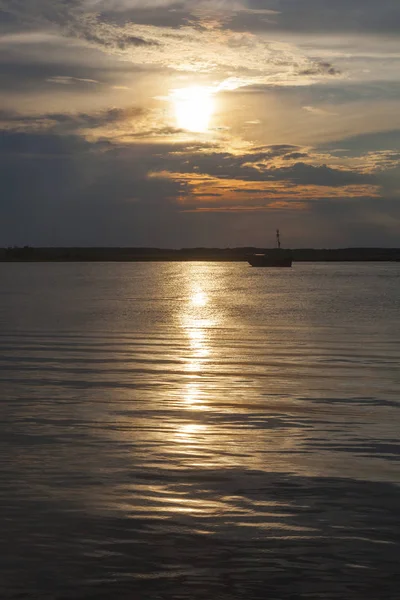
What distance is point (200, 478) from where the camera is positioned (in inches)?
487

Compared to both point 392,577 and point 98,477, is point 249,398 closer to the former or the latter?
point 98,477

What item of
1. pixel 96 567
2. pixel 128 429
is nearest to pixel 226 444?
pixel 128 429

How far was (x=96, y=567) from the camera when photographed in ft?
29.1

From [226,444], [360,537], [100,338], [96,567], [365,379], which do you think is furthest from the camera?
[100,338]

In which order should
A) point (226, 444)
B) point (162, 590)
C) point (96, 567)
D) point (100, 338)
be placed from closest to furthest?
point (162, 590) → point (96, 567) → point (226, 444) → point (100, 338)

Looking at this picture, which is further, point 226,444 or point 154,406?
point 154,406

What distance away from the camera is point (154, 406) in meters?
18.6

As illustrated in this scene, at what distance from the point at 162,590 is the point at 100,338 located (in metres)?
28.9

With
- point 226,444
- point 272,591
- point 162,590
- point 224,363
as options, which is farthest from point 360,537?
point 224,363

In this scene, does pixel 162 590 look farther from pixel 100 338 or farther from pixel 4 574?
pixel 100 338

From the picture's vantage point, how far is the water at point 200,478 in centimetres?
870

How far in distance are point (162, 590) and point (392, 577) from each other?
2212mm

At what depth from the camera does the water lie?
342 inches

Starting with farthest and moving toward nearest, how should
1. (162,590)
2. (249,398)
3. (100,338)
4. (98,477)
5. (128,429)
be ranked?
1. (100,338)
2. (249,398)
3. (128,429)
4. (98,477)
5. (162,590)
